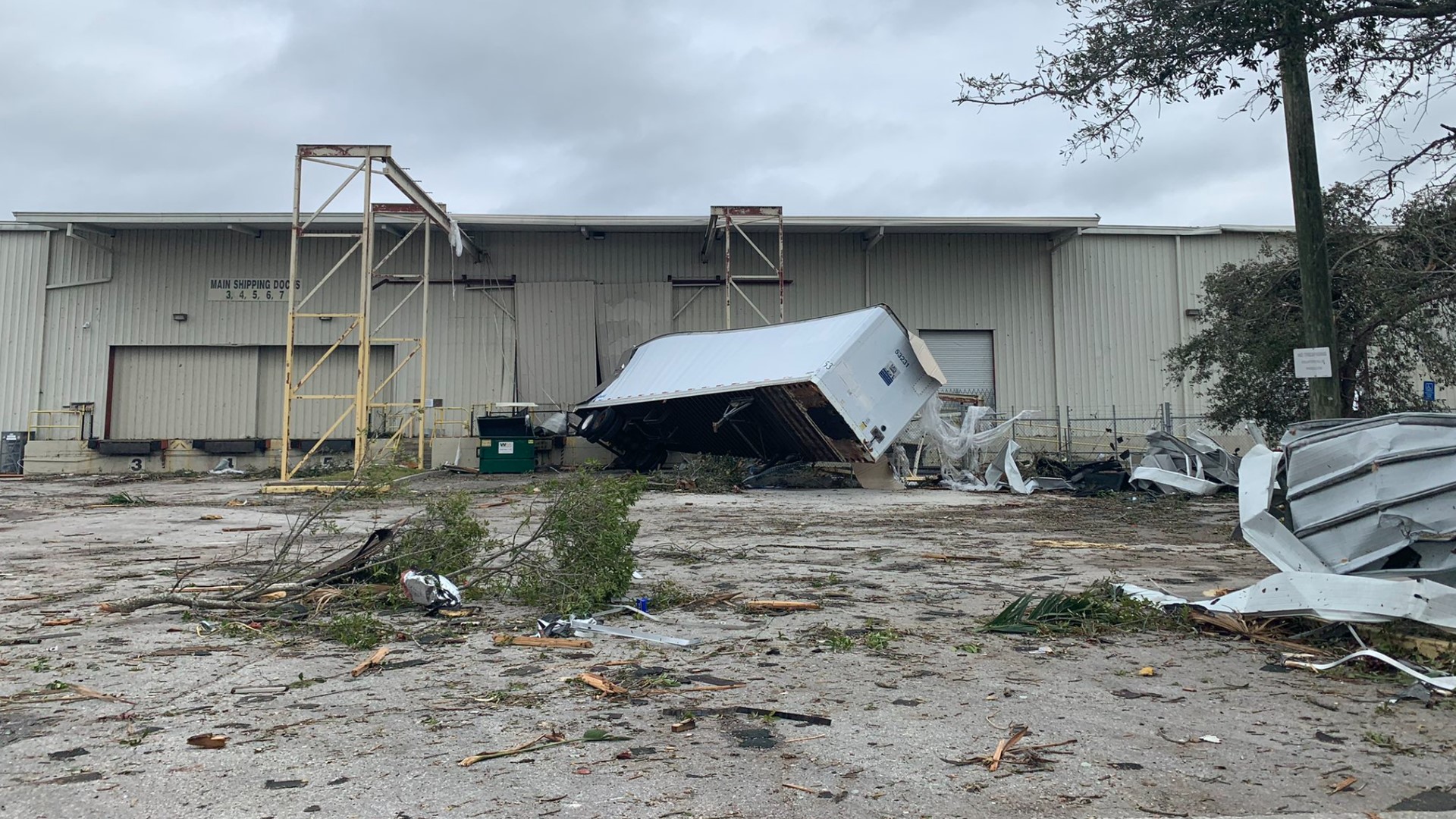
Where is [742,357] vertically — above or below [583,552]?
above

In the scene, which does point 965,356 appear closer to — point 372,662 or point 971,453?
point 971,453

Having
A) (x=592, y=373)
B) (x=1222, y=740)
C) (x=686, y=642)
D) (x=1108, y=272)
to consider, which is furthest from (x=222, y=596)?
(x=1108, y=272)

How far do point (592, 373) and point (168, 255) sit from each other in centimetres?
1174

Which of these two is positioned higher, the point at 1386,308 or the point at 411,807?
the point at 1386,308

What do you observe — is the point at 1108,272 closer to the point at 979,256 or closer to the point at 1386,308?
the point at 979,256

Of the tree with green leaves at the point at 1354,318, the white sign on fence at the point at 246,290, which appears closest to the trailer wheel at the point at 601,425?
the white sign on fence at the point at 246,290

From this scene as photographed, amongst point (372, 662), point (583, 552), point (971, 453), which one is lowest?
point (372, 662)

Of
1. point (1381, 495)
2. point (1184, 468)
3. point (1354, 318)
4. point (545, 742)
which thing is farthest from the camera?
point (1184, 468)

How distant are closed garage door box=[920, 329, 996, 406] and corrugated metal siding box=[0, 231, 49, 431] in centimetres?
2331

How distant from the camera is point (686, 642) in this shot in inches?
180

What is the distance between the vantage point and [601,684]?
3787 millimetres

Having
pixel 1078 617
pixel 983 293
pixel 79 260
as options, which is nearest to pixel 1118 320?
pixel 983 293

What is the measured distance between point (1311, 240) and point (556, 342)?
58.5ft

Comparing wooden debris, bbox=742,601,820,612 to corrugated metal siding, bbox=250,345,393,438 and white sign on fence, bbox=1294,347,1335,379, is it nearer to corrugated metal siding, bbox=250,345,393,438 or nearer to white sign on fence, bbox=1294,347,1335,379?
white sign on fence, bbox=1294,347,1335,379
